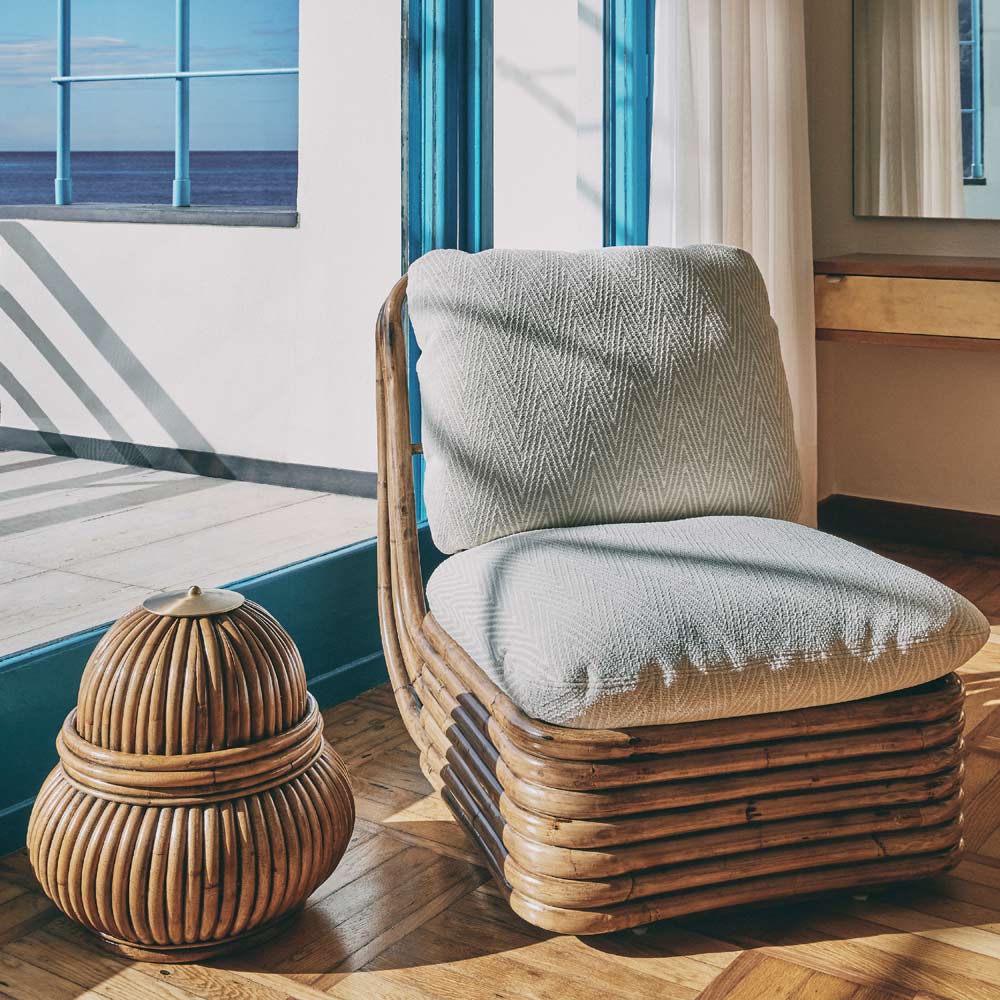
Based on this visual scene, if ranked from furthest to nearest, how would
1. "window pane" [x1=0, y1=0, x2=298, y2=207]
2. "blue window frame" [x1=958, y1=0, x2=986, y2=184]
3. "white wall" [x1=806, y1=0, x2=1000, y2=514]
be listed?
"white wall" [x1=806, y1=0, x2=1000, y2=514], "blue window frame" [x1=958, y1=0, x2=986, y2=184], "window pane" [x1=0, y1=0, x2=298, y2=207]

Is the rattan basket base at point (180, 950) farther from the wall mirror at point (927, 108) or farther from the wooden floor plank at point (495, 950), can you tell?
the wall mirror at point (927, 108)

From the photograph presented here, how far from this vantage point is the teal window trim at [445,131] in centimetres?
254

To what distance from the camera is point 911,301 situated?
3.24m

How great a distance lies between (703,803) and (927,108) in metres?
2.60

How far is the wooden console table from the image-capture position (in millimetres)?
3129

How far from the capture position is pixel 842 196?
12.1 ft

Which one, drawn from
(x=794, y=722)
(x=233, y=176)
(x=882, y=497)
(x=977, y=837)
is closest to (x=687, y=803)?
(x=794, y=722)

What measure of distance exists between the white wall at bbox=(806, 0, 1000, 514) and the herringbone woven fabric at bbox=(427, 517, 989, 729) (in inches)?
80.2

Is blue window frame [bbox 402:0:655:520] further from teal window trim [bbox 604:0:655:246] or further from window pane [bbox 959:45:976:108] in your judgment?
window pane [bbox 959:45:976:108]

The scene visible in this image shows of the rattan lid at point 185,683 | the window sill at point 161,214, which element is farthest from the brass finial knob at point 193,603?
the window sill at point 161,214

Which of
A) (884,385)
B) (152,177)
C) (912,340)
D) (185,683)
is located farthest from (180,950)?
(884,385)

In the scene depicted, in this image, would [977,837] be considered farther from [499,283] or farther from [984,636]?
[499,283]

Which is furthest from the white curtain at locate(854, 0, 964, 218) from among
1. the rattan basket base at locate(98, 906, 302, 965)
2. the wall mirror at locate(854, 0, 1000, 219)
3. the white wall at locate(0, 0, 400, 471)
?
the rattan basket base at locate(98, 906, 302, 965)

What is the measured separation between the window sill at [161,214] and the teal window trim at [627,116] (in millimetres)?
879
